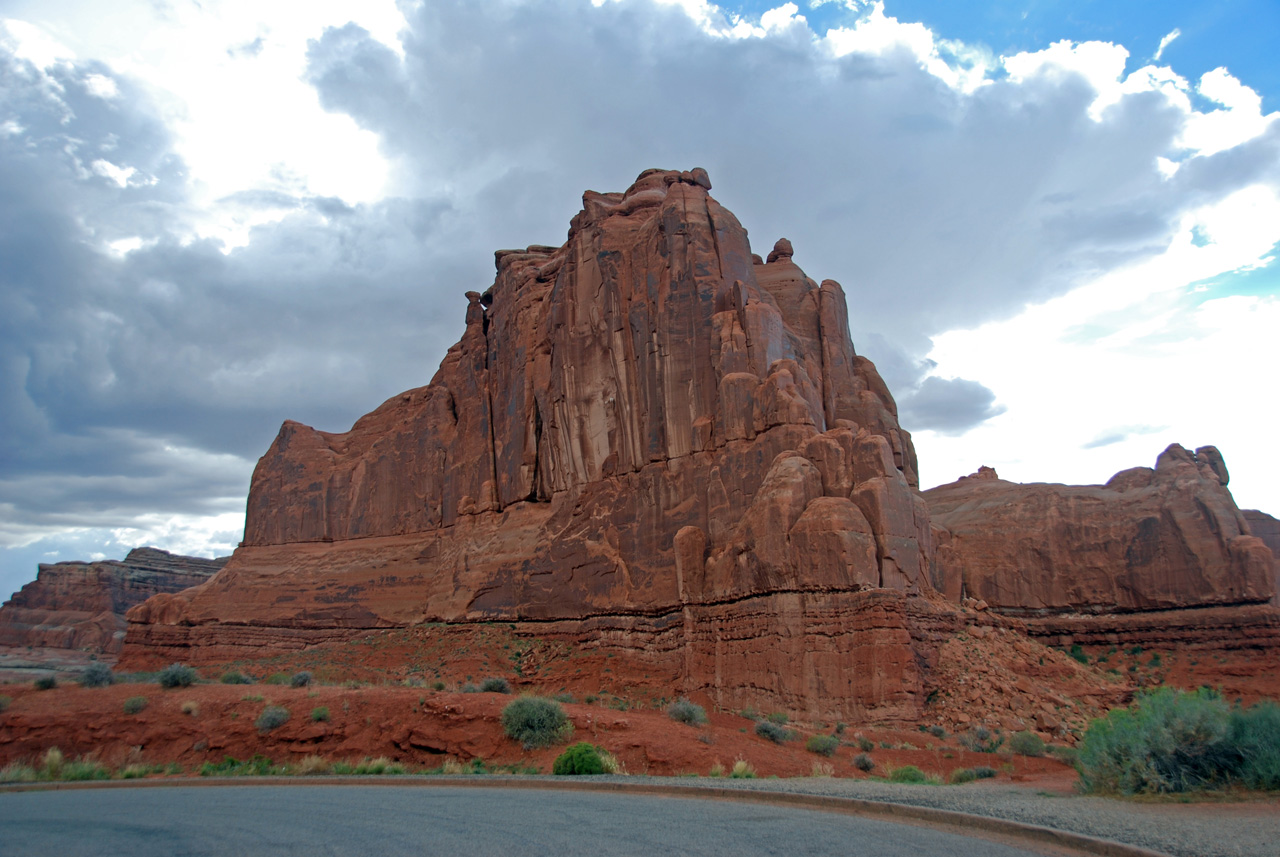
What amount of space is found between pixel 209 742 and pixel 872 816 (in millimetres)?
15890

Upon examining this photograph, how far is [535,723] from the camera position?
18344mm

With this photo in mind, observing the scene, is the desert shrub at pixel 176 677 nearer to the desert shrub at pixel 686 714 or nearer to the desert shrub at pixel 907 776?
the desert shrub at pixel 686 714

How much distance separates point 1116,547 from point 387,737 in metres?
47.0

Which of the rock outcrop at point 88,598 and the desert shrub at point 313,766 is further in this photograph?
the rock outcrop at point 88,598

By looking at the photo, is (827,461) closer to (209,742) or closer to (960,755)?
(960,755)

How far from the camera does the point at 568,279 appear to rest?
152 ft

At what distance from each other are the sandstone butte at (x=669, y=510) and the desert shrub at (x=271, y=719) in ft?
49.8

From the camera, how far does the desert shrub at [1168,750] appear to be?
11.9 metres

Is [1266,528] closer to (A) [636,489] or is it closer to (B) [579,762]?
(A) [636,489]

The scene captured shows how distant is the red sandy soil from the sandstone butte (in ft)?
21.4

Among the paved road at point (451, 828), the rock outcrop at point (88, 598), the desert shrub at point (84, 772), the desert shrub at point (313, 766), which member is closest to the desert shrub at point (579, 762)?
the paved road at point (451, 828)

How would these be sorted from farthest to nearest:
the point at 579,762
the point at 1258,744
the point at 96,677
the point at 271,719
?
1. the point at 96,677
2. the point at 271,719
3. the point at 579,762
4. the point at 1258,744

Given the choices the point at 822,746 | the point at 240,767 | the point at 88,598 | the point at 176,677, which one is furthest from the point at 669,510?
the point at 88,598

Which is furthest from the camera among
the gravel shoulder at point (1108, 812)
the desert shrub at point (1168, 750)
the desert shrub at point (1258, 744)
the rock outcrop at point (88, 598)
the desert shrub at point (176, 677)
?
the rock outcrop at point (88, 598)
